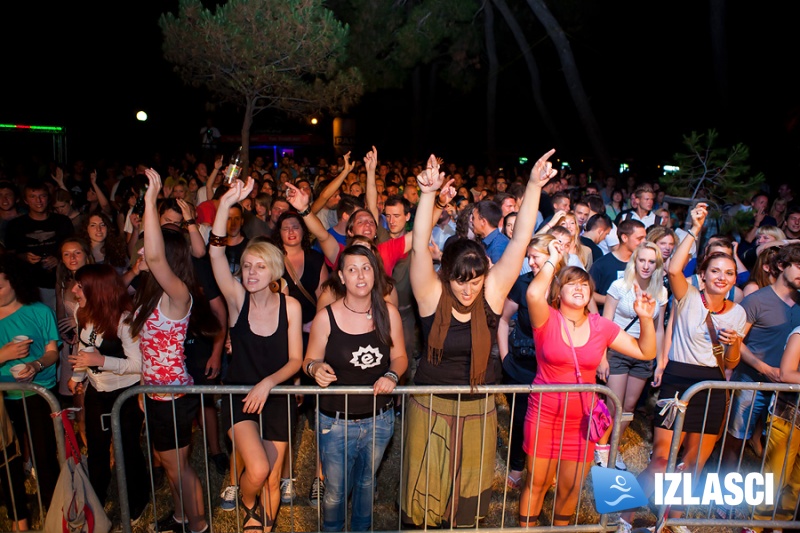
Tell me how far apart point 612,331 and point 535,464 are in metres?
0.99

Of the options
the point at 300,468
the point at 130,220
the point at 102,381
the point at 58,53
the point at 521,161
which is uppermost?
the point at 58,53

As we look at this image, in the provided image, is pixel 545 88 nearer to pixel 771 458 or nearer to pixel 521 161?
pixel 521 161

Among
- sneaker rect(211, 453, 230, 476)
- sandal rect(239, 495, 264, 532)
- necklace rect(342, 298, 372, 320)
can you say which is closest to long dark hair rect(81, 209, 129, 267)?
sneaker rect(211, 453, 230, 476)

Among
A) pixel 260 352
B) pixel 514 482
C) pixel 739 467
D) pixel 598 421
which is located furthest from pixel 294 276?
pixel 739 467

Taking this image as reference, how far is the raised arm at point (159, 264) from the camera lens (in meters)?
3.73

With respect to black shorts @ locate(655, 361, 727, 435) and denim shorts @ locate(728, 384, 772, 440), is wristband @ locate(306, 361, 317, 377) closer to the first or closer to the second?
black shorts @ locate(655, 361, 727, 435)

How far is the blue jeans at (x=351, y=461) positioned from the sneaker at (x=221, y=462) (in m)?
1.51

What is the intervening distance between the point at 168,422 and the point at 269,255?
1259mm

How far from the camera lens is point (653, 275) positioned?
5.00m

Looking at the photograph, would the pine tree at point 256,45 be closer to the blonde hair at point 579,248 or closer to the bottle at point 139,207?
the bottle at point 139,207

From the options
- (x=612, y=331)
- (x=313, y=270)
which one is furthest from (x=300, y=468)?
(x=612, y=331)

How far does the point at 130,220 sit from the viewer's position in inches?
265

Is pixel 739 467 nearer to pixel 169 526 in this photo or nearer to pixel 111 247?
pixel 169 526

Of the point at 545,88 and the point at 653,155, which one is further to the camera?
the point at 545,88
